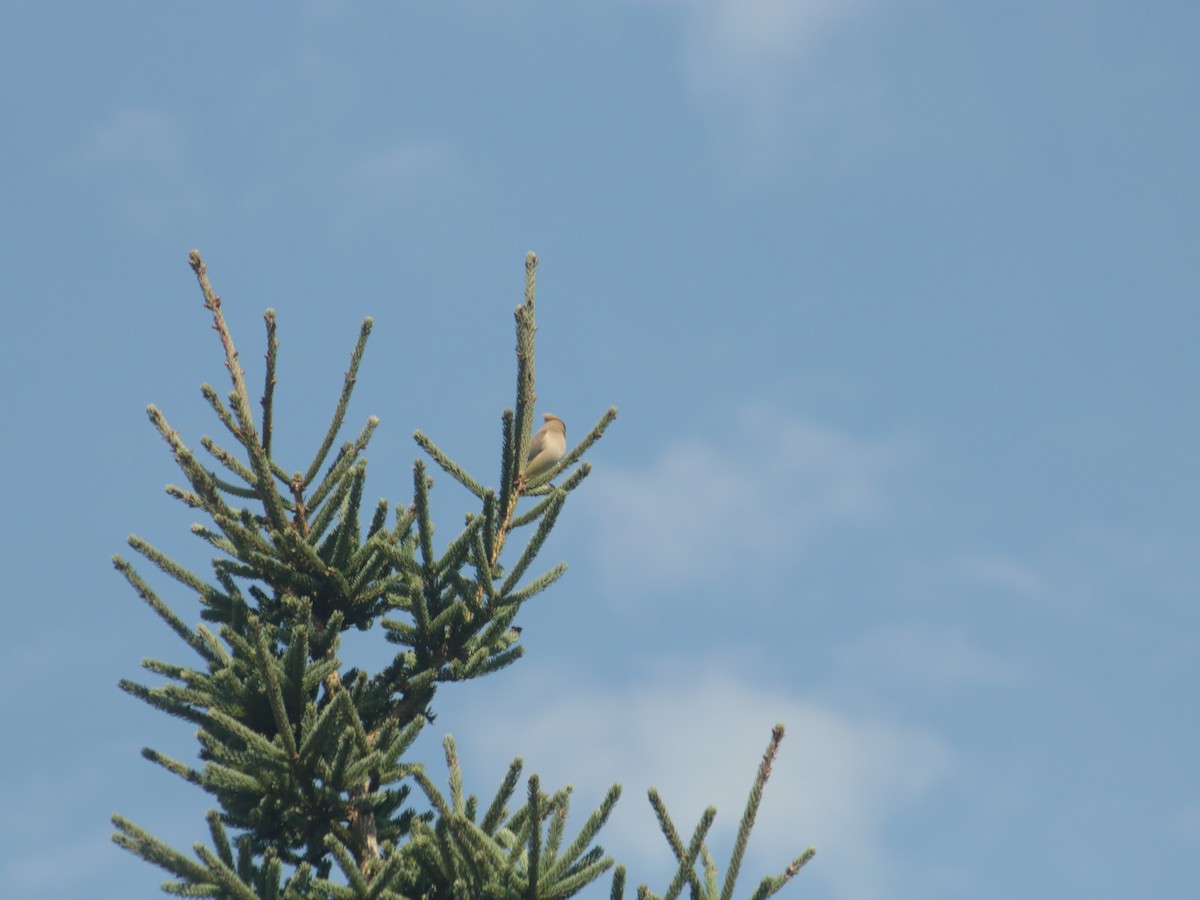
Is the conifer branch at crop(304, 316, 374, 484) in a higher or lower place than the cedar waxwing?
lower

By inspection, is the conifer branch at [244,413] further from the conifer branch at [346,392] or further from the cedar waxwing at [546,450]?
the cedar waxwing at [546,450]

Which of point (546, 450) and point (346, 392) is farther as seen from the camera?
point (546, 450)

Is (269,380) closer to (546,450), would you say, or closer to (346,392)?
(346,392)

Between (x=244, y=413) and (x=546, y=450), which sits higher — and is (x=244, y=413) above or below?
below

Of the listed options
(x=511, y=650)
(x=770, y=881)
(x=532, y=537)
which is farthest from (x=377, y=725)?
(x=770, y=881)

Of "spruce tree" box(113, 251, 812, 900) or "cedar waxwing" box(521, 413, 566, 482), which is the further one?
"cedar waxwing" box(521, 413, 566, 482)

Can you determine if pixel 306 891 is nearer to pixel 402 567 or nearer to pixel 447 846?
pixel 447 846

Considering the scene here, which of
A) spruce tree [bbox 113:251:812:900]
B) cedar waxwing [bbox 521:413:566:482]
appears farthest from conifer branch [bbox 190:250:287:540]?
cedar waxwing [bbox 521:413:566:482]

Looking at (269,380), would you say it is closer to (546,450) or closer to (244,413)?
(244,413)

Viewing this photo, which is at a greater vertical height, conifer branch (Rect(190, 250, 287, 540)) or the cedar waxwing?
the cedar waxwing

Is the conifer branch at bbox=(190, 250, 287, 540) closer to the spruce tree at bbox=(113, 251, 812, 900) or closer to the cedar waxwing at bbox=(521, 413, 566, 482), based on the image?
the spruce tree at bbox=(113, 251, 812, 900)

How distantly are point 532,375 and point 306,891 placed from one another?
2495 millimetres

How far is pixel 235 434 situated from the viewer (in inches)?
253

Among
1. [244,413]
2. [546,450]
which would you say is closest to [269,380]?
[244,413]
